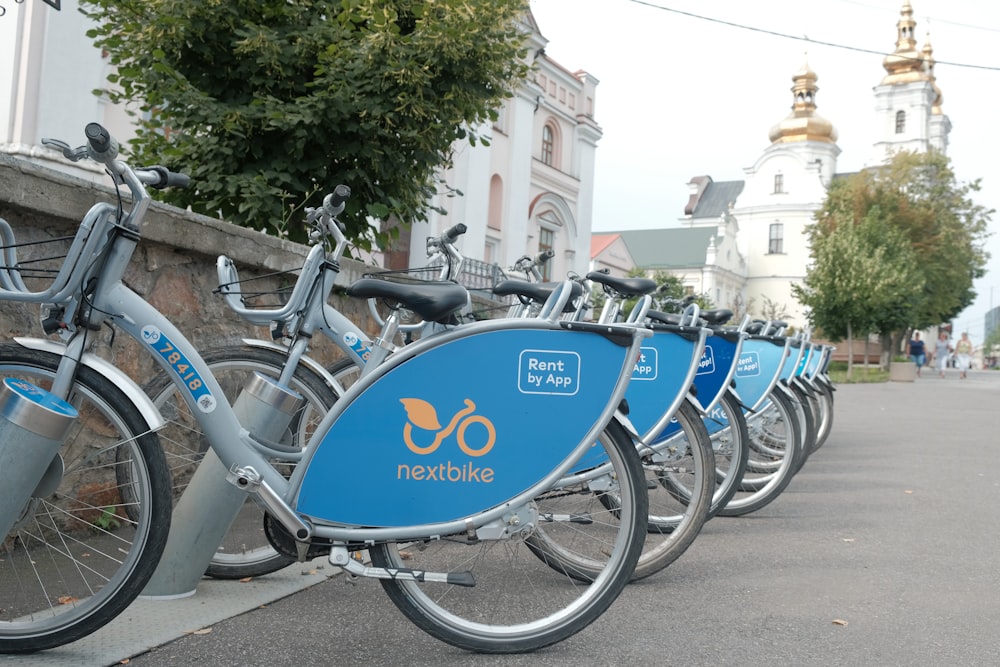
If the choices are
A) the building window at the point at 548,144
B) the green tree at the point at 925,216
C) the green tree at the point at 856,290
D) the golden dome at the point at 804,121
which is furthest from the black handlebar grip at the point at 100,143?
the golden dome at the point at 804,121

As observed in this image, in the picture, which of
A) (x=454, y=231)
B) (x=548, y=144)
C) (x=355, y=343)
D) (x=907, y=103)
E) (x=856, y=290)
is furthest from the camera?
(x=907, y=103)

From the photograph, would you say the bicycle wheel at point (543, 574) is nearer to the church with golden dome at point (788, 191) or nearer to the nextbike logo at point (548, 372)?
the nextbike logo at point (548, 372)

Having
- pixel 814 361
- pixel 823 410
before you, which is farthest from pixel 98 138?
pixel 823 410

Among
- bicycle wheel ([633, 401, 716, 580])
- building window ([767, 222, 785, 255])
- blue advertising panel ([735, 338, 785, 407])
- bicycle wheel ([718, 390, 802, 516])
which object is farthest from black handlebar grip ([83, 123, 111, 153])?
building window ([767, 222, 785, 255])

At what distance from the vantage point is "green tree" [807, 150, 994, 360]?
42562mm

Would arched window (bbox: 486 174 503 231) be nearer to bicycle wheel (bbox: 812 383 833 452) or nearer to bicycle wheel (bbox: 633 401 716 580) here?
bicycle wheel (bbox: 812 383 833 452)

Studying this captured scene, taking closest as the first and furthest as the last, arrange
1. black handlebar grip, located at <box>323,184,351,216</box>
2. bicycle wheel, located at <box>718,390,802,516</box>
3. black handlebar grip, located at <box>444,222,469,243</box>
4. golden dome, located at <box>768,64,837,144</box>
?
1. black handlebar grip, located at <box>323,184,351,216</box>
2. black handlebar grip, located at <box>444,222,469,243</box>
3. bicycle wheel, located at <box>718,390,802,516</box>
4. golden dome, located at <box>768,64,837,144</box>

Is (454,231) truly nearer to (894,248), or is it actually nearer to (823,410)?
(823,410)

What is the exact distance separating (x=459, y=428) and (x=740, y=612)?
1378mm

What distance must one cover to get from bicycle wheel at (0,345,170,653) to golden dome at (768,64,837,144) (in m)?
73.9

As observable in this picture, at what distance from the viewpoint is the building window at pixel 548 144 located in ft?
109

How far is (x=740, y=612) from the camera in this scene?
343 cm

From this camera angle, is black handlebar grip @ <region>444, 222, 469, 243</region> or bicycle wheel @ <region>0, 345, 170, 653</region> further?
black handlebar grip @ <region>444, 222, 469, 243</region>

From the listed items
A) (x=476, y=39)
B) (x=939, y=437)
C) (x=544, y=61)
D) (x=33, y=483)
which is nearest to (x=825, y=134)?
(x=544, y=61)
